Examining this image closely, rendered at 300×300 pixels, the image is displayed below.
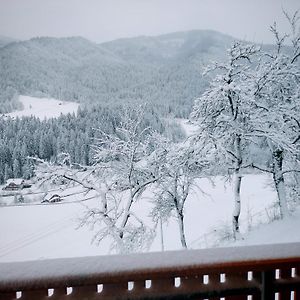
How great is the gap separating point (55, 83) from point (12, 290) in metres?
5.99

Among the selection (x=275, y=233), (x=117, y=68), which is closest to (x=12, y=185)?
(x=117, y=68)

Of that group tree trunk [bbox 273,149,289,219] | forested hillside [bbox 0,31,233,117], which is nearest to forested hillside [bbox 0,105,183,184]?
forested hillside [bbox 0,31,233,117]

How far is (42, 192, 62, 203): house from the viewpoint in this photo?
5.89 meters

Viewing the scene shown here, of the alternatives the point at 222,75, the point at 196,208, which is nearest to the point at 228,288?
the point at 222,75

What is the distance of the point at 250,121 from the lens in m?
7.28

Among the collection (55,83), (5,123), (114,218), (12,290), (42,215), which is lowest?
(114,218)

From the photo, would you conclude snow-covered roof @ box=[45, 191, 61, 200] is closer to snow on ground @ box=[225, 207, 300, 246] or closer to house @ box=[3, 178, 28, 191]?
house @ box=[3, 178, 28, 191]

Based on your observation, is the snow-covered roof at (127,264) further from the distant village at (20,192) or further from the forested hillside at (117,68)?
the forested hillside at (117,68)

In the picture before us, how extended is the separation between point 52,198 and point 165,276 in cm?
539

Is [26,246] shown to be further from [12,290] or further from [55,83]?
[12,290]

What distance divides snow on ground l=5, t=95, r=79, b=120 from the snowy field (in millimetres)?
1636

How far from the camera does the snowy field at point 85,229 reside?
15.9 feet

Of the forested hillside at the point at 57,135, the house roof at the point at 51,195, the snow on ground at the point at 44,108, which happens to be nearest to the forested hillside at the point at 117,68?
the snow on ground at the point at 44,108

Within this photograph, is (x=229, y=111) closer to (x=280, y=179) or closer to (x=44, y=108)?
(x=280, y=179)
